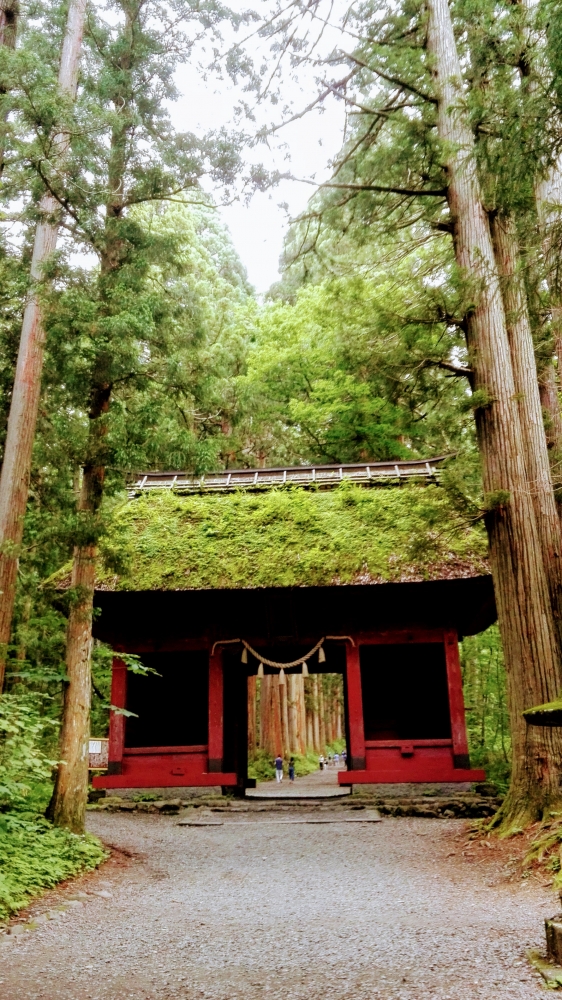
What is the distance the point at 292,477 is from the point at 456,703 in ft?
16.6

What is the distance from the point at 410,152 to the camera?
800cm

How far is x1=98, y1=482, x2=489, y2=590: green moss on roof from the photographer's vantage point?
9898 mm

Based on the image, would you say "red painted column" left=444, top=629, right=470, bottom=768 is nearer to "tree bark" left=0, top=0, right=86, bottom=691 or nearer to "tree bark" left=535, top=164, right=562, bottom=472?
"tree bark" left=535, top=164, right=562, bottom=472

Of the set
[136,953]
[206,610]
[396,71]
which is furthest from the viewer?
[206,610]

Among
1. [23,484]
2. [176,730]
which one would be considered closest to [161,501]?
[176,730]

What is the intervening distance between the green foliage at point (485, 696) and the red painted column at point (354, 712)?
10.1ft

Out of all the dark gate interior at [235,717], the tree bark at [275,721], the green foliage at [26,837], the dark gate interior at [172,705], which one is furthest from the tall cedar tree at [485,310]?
the tree bark at [275,721]

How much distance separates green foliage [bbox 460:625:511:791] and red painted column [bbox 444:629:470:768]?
229cm

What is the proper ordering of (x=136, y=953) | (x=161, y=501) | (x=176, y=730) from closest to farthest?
(x=136, y=953), (x=161, y=501), (x=176, y=730)

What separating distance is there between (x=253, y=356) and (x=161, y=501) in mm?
7080

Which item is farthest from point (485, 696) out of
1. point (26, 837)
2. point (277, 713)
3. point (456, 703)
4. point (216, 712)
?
point (26, 837)

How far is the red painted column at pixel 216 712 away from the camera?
10664mm

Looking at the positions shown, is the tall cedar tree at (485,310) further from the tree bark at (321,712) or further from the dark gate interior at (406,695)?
the tree bark at (321,712)

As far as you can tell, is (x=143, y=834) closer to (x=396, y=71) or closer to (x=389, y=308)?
(x=389, y=308)
